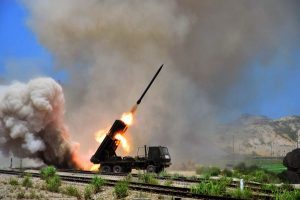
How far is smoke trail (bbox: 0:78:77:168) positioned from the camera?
123ft

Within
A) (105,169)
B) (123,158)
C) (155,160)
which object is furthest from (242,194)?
(105,169)

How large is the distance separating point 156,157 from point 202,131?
37.2 m

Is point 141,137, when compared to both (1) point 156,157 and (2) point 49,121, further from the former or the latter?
(1) point 156,157

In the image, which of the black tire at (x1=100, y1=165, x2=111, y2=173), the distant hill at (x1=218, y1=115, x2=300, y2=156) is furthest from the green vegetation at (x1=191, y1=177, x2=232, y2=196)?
the distant hill at (x1=218, y1=115, x2=300, y2=156)

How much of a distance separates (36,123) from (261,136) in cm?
10882

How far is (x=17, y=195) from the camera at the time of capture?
17.3 meters

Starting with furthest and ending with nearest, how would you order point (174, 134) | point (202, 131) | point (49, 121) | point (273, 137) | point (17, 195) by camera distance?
point (273, 137) → point (202, 131) → point (174, 134) → point (49, 121) → point (17, 195)

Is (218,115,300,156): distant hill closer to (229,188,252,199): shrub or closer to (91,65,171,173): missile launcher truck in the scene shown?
(91,65,171,173): missile launcher truck

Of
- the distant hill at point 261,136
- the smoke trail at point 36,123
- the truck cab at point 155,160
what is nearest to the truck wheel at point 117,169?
the truck cab at point 155,160

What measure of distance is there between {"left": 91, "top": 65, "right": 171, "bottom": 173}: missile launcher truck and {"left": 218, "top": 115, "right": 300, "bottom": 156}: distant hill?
64.9 meters

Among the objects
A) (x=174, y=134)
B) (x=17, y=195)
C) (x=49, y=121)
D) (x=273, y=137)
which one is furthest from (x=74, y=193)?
(x=273, y=137)

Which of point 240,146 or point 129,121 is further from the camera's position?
point 240,146

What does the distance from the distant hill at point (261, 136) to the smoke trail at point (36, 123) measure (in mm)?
60608

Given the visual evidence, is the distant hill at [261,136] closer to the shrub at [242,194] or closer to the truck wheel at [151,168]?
the truck wheel at [151,168]
